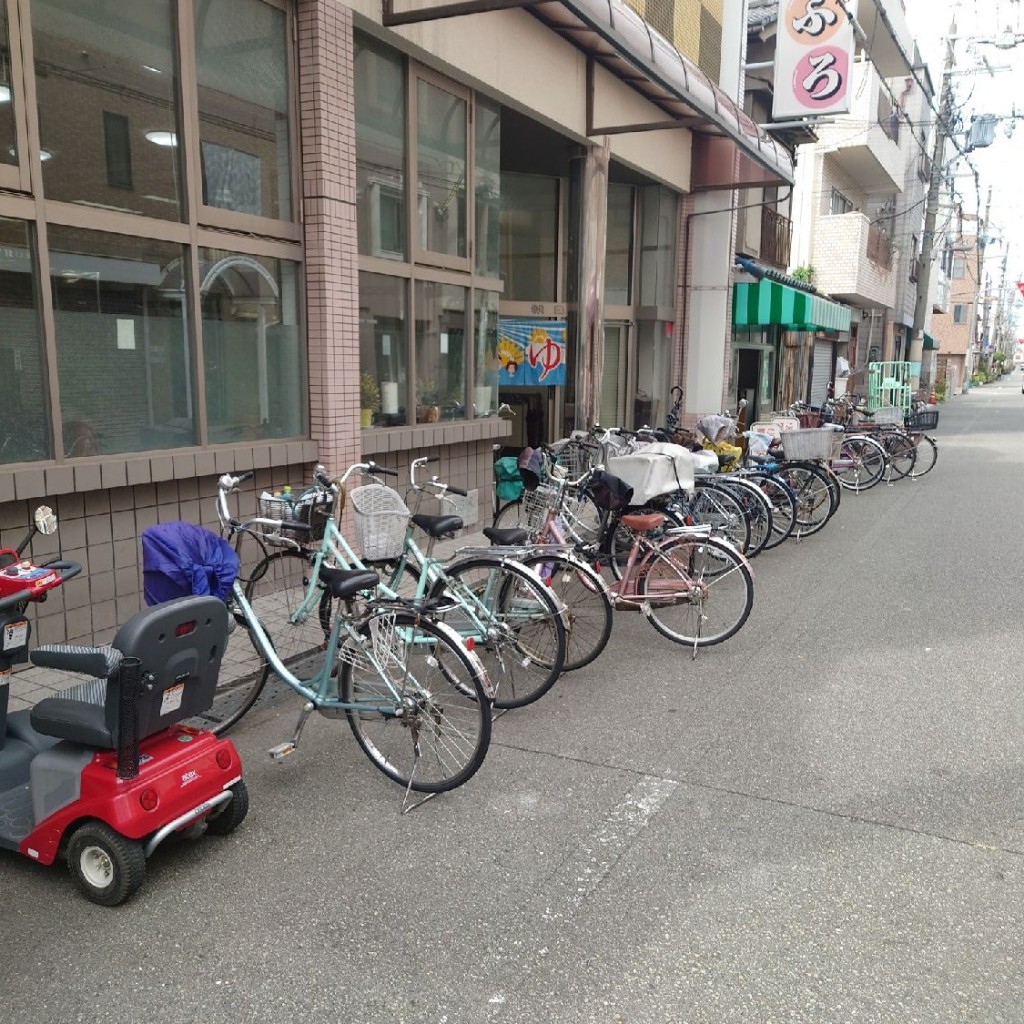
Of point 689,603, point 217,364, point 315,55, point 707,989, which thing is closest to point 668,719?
point 689,603

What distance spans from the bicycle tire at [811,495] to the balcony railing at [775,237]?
1168 cm

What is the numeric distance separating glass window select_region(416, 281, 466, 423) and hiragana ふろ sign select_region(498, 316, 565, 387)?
9.59 ft

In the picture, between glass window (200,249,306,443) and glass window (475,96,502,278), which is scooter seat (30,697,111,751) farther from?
glass window (475,96,502,278)

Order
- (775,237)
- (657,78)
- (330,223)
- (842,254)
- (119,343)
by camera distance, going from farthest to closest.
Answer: (842,254), (775,237), (657,78), (330,223), (119,343)

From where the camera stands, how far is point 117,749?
2.97 m

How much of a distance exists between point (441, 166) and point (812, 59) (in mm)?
8716

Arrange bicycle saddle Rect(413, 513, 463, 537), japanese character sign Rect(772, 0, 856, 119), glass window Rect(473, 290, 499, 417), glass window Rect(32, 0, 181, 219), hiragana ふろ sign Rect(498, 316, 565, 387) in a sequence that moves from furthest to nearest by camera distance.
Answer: japanese character sign Rect(772, 0, 856, 119) < hiragana ふろ sign Rect(498, 316, 565, 387) < glass window Rect(473, 290, 499, 417) < glass window Rect(32, 0, 181, 219) < bicycle saddle Rect(413, 513, 463, 537)

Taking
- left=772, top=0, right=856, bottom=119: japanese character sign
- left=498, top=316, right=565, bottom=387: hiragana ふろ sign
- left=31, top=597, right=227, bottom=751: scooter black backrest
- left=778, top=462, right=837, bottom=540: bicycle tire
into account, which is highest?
left=772, top=0, right=856, bottom=119: japanese character sign

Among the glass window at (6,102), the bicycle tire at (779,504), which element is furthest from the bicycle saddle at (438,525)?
the bicycle tire at (779,504)

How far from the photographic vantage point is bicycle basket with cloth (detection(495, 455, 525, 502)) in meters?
7.36

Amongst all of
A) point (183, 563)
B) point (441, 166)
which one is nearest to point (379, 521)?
point (183, 563)

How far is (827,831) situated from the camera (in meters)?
3.53

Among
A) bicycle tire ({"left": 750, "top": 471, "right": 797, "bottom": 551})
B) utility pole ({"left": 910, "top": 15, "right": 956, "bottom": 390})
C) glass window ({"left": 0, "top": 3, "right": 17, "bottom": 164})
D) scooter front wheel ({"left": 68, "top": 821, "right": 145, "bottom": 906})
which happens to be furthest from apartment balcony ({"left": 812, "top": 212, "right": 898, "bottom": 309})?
scooter front wheel ({"left": 68, "top": 821, "right": 145, "bottom": 906})

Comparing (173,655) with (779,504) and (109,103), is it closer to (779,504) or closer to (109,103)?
(109,103)
